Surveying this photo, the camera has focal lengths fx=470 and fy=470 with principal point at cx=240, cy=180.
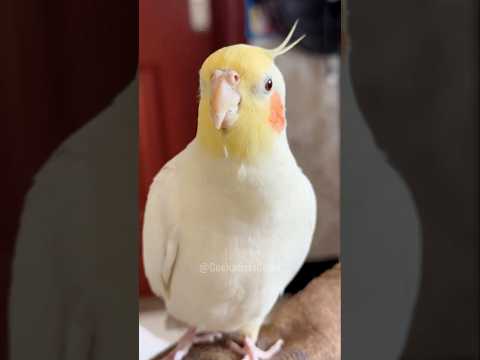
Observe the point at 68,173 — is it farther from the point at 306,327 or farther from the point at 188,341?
the point at 306,327

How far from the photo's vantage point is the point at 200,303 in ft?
2.08

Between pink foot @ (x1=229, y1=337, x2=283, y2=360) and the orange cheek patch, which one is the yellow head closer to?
the orange cheek patch

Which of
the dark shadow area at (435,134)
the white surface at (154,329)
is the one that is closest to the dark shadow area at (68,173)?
the white surface at (154,329)

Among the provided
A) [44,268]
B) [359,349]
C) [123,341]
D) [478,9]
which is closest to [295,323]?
[359,349]

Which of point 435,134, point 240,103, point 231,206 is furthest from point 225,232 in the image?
point 435,134

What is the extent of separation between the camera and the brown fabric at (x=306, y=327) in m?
0.64

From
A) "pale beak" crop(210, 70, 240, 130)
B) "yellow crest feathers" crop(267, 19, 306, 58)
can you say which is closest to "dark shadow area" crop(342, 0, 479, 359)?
"yellow crest feathers" crop(267, 19, 306, 58)

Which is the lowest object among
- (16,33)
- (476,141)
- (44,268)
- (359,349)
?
(359,349)

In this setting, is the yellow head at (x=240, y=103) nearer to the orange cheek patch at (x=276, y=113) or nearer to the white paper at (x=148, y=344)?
the orange cheek patch at (x=276, y=113)

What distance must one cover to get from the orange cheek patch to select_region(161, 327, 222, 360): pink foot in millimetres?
304

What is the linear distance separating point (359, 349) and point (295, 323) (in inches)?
4.1

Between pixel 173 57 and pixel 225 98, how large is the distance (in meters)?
0.11

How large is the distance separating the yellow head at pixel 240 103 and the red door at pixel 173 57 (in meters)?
0.03

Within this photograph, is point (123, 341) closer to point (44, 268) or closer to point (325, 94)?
point (44, 268)
